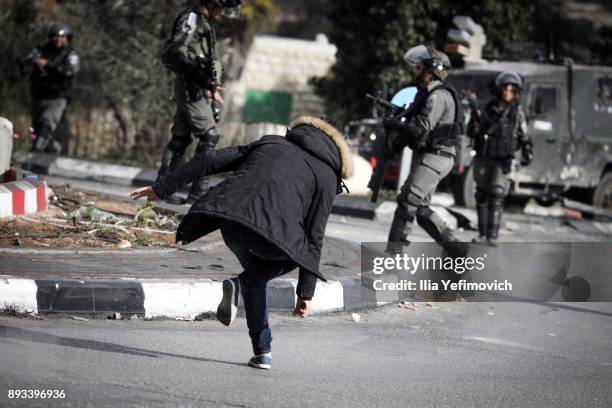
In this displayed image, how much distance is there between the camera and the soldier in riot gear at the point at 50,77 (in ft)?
47.4

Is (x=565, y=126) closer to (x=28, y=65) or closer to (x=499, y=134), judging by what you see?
(x=499, y=134)

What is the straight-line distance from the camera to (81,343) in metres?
5.75

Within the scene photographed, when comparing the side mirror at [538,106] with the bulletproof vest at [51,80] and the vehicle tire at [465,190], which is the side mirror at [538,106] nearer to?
the vehicle tire at [465,190]

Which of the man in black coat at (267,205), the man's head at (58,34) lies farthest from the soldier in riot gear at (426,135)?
the man's head at (58,34)

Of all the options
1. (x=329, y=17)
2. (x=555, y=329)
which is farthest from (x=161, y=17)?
(x=555, y=329)

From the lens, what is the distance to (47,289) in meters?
6.32

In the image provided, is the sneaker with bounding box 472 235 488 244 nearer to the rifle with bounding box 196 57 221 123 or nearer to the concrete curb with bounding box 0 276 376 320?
the rifle with bounding box 196 57 221 123

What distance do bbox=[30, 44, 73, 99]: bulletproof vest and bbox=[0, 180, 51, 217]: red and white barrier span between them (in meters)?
5.42

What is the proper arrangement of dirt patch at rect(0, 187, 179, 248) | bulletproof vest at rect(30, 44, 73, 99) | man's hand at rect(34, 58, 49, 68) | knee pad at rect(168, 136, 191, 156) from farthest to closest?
bulletproof vest at rect(30, 44, 73, 99) < man's hand at rect(34, 58, 49, 68) < knee pad at rect(168, 136, 191, 156) < dirt patch at rect(0, 187, 179, 248)

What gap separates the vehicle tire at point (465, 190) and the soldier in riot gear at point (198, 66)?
6.09 m

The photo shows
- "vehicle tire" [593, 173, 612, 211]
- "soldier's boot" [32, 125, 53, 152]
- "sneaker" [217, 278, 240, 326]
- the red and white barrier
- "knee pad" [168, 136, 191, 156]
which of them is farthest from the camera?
"vehicle tire" [593, 173, 612, 211]

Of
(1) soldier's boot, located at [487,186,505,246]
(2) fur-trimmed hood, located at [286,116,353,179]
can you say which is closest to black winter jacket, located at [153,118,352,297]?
(2) fur-trimmed hood, located at [286,116,353,179]

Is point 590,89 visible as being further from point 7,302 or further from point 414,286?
point 7,302

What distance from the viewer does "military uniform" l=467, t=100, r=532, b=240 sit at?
37.9 feet
